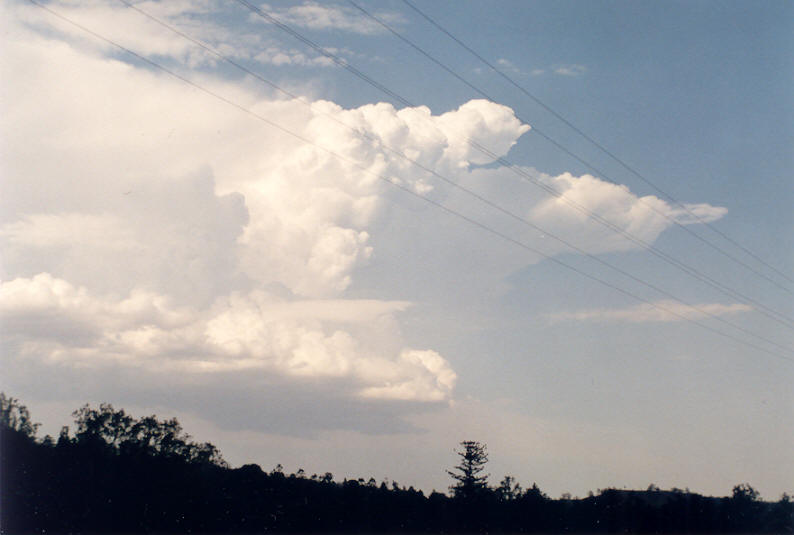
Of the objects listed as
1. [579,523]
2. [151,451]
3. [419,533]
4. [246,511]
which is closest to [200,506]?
[246,511]

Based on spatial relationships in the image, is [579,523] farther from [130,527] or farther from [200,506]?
[130,527]

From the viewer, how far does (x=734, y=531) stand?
400ft

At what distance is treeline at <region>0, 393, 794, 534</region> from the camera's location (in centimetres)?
9744

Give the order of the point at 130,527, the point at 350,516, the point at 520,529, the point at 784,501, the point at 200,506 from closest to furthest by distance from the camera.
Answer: the point at 130,527
the point at 200,506
the point at 350,516
the point at 520,529
the point at 784,501

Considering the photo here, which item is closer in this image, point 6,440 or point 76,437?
point 6,440

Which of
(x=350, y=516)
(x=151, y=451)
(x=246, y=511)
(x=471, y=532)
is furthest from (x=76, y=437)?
(x=471, y=532)

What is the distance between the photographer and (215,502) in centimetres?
11094

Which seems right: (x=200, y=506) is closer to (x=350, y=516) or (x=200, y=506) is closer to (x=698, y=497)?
(x=350, y=516)

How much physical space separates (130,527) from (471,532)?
5555 centimetres

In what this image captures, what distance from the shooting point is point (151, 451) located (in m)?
117

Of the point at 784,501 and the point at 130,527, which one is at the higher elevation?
the point at 784,501

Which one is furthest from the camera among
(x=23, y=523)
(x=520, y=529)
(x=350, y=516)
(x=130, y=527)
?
(x=520, y=529)

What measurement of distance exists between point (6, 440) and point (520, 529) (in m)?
78.0

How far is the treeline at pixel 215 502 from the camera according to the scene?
9744 centimetres
